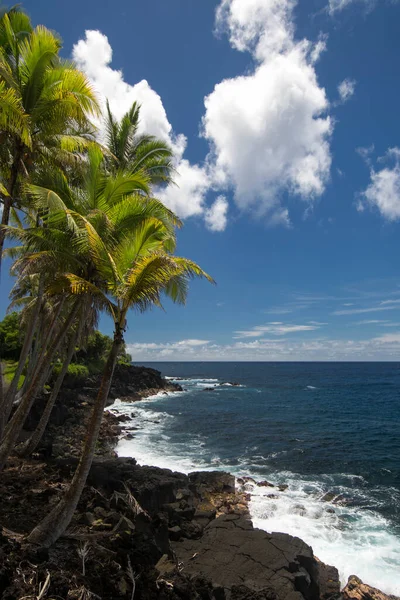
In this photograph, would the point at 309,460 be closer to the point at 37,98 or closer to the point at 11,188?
the point at 11,188

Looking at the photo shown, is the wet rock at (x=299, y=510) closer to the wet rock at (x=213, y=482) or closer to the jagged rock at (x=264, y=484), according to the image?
the jagged rock at (x=264, y=484)

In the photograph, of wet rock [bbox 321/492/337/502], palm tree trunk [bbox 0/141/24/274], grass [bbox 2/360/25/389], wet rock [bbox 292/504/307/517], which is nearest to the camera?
palm tree trunk [bbox 0/141/24/274]

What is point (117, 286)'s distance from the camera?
28.4ft

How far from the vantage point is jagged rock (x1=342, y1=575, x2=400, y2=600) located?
396 inches

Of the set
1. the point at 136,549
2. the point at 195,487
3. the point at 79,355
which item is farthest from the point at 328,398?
the point at 136,549

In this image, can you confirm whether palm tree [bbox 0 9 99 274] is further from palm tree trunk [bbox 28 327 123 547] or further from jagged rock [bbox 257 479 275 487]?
jagged rock [bbox 257 479 275 487]

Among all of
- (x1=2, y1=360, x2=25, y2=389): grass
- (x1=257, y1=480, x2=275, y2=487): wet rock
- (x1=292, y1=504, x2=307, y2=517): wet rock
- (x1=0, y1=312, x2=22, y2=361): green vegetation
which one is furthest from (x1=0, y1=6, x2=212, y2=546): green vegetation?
(x1=0, y1=312, x2=22, y2=361): green vegetation

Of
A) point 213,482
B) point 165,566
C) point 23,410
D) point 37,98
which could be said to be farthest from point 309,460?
point 37,98

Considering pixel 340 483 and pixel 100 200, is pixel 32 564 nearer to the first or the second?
pixel 100 200

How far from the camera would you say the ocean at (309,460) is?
13734 millimetres

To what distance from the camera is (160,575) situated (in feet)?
25.3

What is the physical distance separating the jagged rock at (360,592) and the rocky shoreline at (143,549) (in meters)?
0.03

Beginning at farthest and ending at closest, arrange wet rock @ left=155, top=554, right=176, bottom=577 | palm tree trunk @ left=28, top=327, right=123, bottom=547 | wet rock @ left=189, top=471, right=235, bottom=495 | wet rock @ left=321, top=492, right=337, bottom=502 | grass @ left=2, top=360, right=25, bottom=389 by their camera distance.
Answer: grass @ left=2, top=360, right=25, bottom=389 → wet rock @ left=321, top=492, right=337, bottom=502 → wet rock @ left=189, top=471, right=235, bottom=495 → wet rock @ left=155, top=554, right=176, bottom=577 → palm tree trunk @ left=28, top=327, right=123, bottom=547

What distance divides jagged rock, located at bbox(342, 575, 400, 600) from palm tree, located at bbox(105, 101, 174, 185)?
16533 mm
